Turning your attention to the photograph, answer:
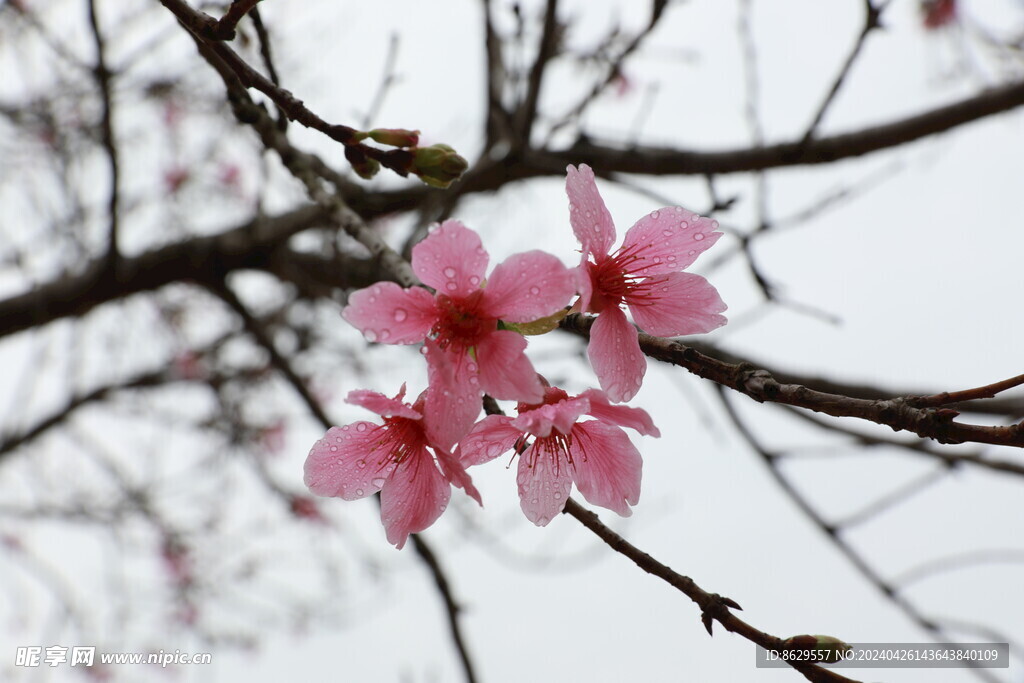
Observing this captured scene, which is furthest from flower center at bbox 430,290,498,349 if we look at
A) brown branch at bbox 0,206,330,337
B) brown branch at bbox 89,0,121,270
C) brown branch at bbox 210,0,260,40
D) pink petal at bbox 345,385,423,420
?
brown branch at bbox 0,206,330,337

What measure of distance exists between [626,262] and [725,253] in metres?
1.35

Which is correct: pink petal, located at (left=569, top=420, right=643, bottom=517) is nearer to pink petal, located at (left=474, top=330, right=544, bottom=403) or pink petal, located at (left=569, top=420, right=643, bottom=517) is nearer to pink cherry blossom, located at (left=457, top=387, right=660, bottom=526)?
pink cherry blossom, located at (left=457, top=387, right=660, bottom=526)

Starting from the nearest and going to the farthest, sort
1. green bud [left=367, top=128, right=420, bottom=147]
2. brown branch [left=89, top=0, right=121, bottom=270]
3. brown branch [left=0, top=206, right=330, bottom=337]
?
green bud [left=367, top=128, right=420, bottom=147], brown branch [left=89, top=0, right=121, bottom=270], brown branch [left=0, top=206, right=330, bottom=337]

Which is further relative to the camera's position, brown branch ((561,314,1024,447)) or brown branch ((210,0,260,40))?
brown branch ((210,0,260,40))

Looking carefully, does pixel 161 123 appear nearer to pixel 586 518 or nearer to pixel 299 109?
pixel 299 109

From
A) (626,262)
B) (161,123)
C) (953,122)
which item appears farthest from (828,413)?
(161,123)

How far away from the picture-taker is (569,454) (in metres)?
1.16

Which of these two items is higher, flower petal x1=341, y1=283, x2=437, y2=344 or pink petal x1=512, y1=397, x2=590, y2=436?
flower petal x1=341, y1=283, x2=437, y2=344

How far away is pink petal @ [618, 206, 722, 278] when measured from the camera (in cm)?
111

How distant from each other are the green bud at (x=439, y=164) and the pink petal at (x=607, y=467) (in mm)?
454

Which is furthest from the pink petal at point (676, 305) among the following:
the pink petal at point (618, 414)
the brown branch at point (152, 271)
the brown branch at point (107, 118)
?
the brown branch at point (152, 271)

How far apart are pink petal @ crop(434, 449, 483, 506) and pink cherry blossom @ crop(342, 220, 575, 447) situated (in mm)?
96

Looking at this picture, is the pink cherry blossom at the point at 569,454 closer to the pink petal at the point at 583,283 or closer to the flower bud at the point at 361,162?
the pink petal at the point at 583,283

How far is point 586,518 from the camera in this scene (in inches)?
37.8
